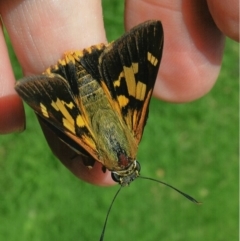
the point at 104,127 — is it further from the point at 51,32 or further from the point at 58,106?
the point at 51,32

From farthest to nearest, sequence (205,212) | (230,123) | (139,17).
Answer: (230,123), (205,212), (139,17)

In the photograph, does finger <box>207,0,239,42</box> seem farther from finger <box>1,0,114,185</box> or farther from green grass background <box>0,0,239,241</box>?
green grass background <box>0,0,239,241</box>

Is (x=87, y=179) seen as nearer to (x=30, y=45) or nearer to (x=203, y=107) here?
(x=30, y=45)

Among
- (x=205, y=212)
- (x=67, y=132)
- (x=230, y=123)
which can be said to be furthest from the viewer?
(x=230, y=123)

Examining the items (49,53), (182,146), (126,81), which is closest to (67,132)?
(126,81)

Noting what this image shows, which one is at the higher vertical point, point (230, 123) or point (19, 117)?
point (19, 117)

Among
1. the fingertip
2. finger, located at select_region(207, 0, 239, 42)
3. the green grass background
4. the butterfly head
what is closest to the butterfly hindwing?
the butterfly head
